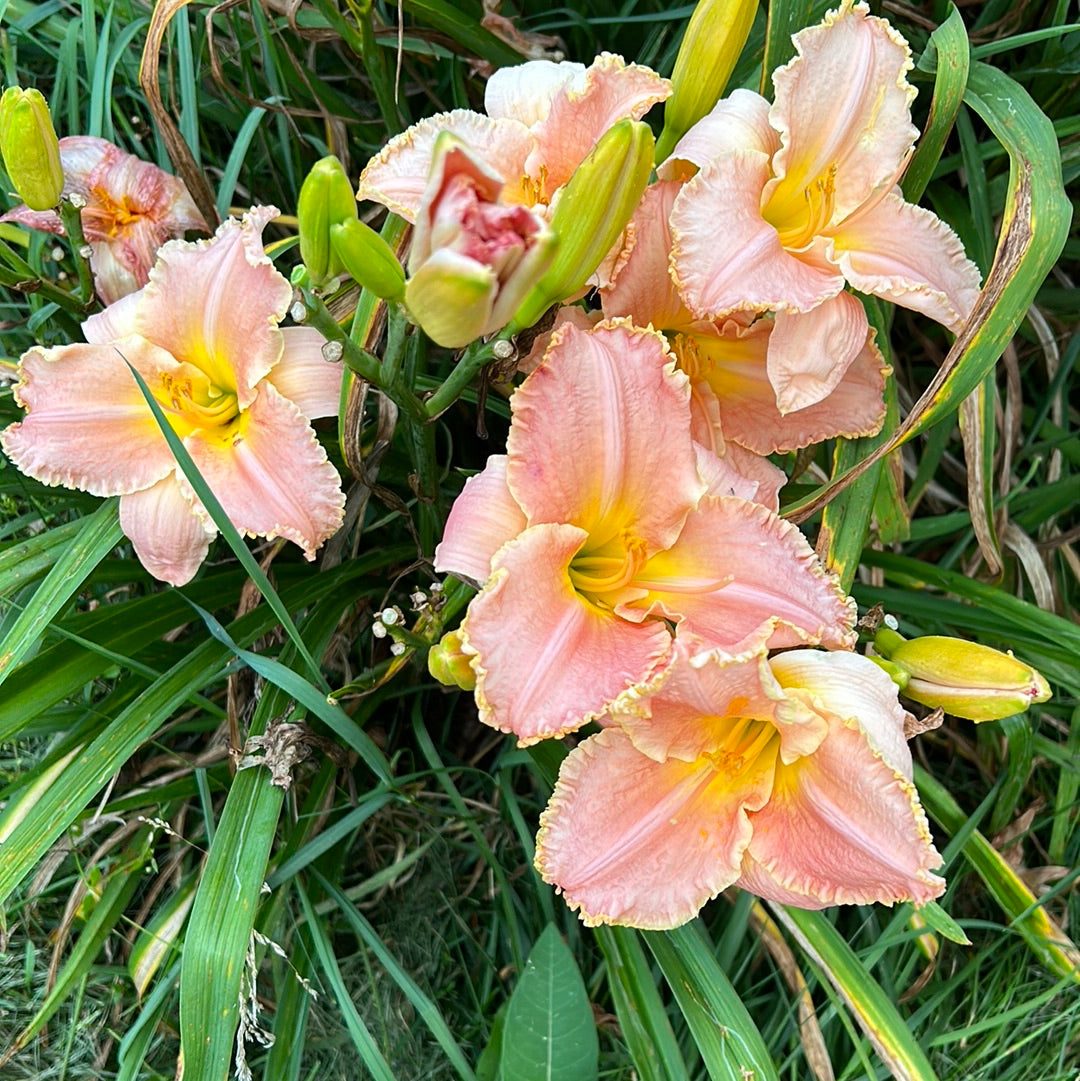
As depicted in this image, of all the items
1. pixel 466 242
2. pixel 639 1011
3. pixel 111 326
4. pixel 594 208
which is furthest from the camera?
pixel 639 1011

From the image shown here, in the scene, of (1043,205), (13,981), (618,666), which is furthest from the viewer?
(13,981)

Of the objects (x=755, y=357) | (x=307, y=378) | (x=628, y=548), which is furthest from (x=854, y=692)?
(x=307, y=378)

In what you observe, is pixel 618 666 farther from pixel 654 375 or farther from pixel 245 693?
pixel 245 693

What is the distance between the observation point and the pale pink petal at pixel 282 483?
0.77 meters

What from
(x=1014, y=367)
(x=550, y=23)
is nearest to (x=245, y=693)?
(x=550, y=23)

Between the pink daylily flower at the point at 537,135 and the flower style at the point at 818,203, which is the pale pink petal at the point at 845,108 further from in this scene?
the pink daylily flower at the point at 537,135

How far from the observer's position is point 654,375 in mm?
689

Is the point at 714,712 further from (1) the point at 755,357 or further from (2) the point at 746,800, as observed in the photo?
(1) the point at 755,357

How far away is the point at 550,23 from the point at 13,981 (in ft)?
4.75

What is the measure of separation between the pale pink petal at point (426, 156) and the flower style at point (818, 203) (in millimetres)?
126

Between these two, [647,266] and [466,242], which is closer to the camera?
[466,242]

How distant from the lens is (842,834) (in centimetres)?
70

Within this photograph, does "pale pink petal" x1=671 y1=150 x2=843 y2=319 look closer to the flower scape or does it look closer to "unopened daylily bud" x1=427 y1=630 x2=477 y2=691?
the flower scape

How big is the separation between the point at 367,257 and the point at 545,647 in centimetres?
29
